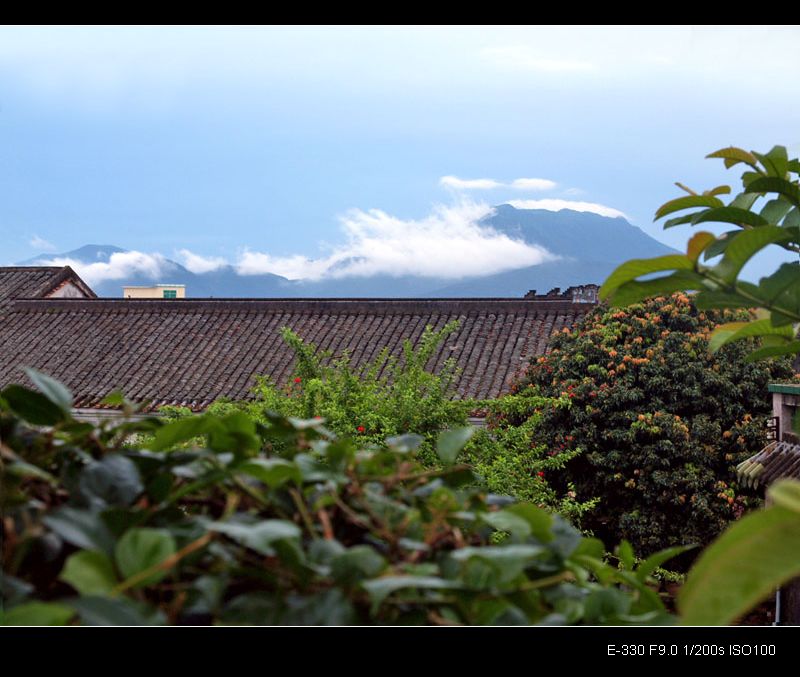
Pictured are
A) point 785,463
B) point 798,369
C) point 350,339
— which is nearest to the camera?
point 785,463

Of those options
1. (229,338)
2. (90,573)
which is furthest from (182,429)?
(229,338)

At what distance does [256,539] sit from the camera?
654 mm

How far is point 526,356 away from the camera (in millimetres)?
11367

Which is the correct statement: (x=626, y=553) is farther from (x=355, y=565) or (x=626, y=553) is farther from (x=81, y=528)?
(x=81, y=528)

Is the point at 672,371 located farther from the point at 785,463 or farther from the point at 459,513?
the point at 459,513

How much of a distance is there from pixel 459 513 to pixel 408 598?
0.40 feet

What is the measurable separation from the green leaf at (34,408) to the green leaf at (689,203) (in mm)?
897

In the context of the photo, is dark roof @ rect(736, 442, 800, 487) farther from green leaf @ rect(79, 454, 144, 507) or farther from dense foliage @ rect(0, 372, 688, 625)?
green leaf @ rect(79, 454, 144, 507)

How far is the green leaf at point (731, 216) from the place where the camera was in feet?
4.15

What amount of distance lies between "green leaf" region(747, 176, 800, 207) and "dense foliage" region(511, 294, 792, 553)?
7.20 metres

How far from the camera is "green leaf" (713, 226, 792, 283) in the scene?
3.49ft

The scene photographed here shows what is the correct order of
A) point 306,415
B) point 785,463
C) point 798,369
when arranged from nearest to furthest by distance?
point 306,415
point 785,463
point 798,369

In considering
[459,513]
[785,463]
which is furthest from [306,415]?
[459,513]
